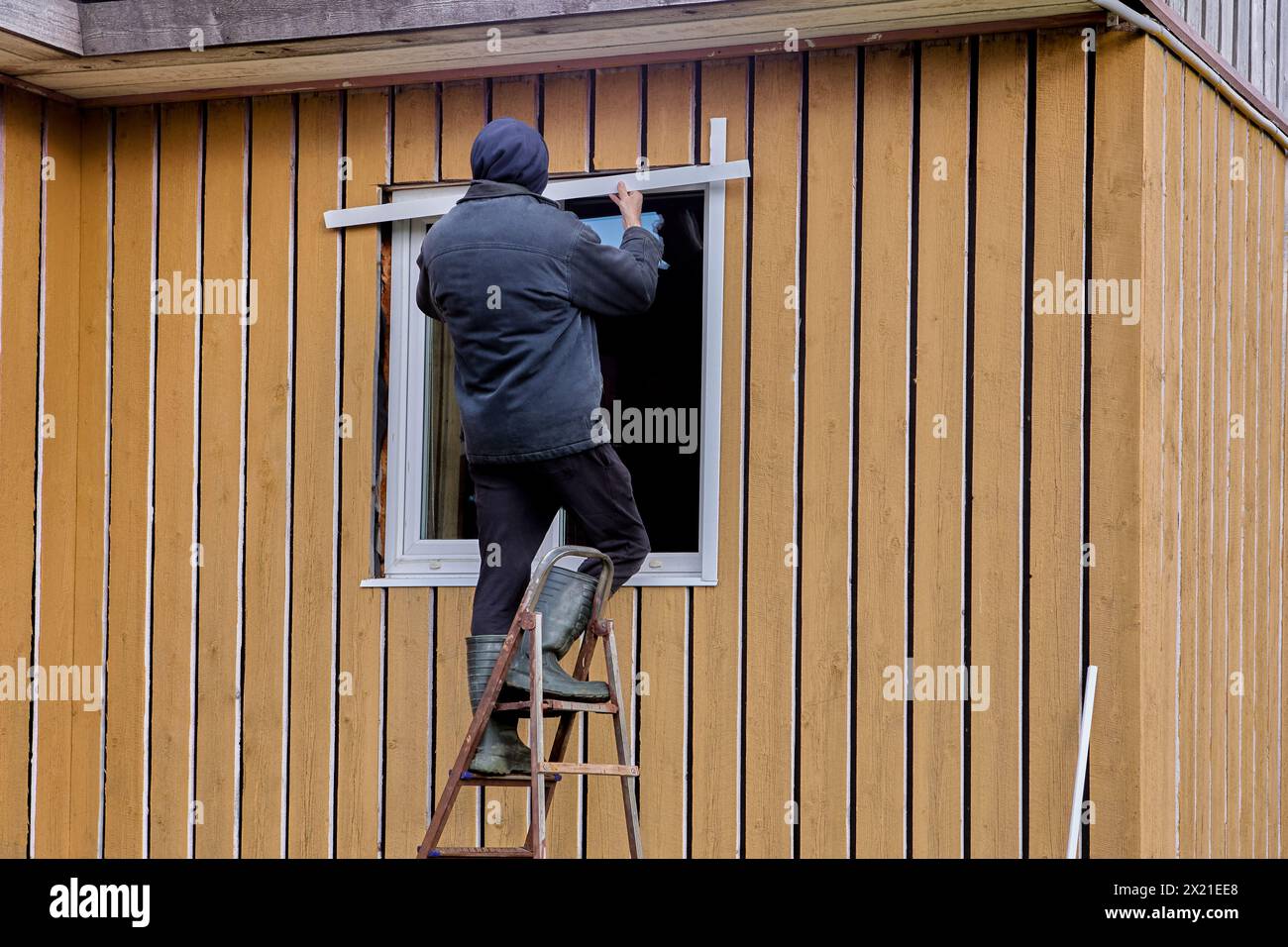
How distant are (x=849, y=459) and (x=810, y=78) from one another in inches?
51.5

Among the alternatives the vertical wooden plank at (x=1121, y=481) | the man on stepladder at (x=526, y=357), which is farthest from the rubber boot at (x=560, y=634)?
the vertical wooden plank at (x=1121, y=481)

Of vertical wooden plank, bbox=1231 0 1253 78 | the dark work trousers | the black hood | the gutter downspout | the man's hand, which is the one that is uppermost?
vertical wooden plank, bbox=1231 0 1253 78

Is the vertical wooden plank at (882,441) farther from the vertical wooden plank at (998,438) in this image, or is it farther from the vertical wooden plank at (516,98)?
the vertical wooden plank at (516,98)

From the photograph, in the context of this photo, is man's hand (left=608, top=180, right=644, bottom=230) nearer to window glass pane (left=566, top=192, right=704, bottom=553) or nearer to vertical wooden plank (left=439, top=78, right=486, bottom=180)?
window glass pane (left=566, top=192, right=704, bottom=553)

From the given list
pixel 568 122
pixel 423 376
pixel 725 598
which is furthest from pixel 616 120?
pixel 725 598

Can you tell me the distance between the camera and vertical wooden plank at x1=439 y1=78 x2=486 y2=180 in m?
6.78

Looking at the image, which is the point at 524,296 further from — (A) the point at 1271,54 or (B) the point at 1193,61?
(A) the point at 1271,54

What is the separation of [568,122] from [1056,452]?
2086 mm

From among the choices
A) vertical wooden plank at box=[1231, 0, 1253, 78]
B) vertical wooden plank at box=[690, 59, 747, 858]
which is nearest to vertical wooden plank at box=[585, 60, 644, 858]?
vertical wooden plank at box=[690, 59, 747, 858]

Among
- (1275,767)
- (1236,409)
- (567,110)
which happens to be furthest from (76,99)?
(1275,767)

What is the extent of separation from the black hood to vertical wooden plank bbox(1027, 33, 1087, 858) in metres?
1.66

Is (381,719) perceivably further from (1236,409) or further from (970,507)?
(1236,409)

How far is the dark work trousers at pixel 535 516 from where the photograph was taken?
224 inches

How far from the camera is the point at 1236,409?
7191mm
